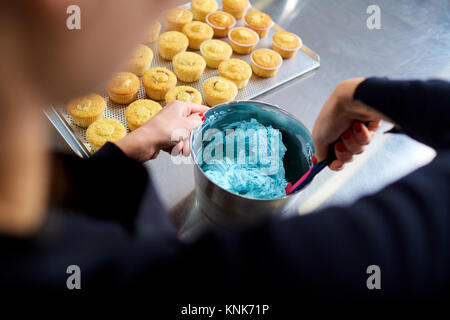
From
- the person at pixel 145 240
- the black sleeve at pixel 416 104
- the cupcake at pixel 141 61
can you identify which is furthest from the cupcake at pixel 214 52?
the person at pixel 145 240

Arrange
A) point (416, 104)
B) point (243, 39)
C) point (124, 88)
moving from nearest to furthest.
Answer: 1. point (416, 104)
2. point (124, 88)
3. point (243, 39)

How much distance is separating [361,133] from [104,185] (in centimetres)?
59

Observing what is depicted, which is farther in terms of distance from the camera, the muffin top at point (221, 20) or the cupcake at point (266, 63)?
the muffin top at point (221, 20)

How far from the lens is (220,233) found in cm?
41

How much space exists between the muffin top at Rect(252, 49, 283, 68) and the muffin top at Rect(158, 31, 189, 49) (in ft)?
0.95

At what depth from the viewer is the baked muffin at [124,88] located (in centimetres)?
120

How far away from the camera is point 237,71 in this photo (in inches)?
51.6

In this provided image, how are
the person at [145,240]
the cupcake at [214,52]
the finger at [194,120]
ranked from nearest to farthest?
1. the person at [145,240]
2. the finger at [194,120]
3. the cupcake at [214,52]

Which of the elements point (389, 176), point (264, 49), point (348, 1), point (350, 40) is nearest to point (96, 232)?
point (389, 176)

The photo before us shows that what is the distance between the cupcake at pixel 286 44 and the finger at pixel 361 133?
69 cm

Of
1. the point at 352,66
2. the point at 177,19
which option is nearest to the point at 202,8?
the point at 177,19

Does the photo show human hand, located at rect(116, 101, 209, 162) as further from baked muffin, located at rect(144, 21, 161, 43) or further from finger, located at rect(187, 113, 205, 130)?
baked muffin, located at rect(144, 21, 161, 43)

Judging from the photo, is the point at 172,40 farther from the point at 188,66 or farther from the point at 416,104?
the point at 416,104

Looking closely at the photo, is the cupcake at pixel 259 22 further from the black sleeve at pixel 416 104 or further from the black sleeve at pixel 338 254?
the black sleeve at pixel 338 254
